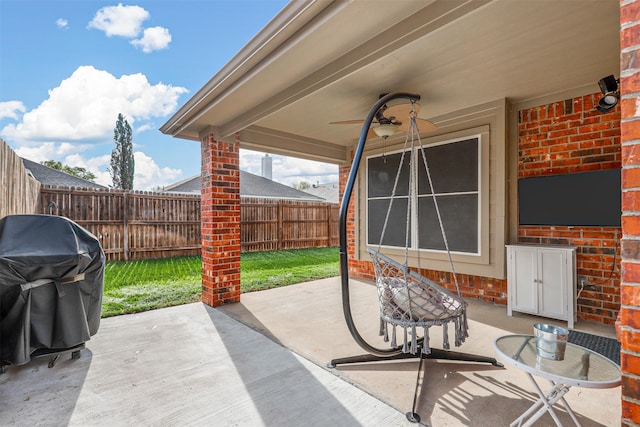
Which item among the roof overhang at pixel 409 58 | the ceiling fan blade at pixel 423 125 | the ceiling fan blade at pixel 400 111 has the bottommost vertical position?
the ceiling fan blade at pixel 423 125

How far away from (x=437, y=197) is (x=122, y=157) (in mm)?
22882

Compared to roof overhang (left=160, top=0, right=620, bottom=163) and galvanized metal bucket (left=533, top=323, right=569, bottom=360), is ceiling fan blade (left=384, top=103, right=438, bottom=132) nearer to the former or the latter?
roof overhang (left=160, top=0, right=620, bottom=163)

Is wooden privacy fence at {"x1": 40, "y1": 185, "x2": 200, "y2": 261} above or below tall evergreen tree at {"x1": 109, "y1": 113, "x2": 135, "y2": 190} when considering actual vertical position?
below

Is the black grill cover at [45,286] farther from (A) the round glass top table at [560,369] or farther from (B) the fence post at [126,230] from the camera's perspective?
(B) the fence post at [126,230]

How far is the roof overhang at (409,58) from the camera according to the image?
7.08ft

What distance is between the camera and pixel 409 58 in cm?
281

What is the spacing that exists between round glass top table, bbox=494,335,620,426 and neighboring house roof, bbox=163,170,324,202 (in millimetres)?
→ 14232

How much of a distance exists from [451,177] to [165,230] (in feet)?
25.5

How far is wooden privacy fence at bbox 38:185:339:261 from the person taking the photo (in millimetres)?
7828

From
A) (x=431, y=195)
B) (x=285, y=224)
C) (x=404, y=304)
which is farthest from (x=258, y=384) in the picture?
(x=285, y=224)

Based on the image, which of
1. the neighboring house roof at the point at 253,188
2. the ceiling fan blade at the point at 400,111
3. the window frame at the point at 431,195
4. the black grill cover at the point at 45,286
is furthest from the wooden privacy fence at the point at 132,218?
the ceiling fan blade at the point at 400,111

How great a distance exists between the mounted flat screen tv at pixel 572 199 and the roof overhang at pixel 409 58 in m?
1.09

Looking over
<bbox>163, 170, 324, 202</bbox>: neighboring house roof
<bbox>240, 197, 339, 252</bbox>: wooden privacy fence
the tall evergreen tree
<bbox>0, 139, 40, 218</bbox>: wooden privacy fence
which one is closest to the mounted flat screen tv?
<bbox>0, 139, 40, 218</bbox>: wooden privacy fence

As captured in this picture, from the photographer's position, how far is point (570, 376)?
151 centimetres
